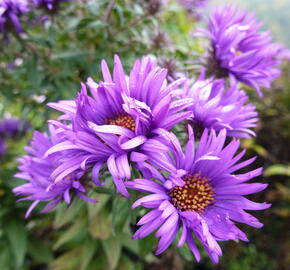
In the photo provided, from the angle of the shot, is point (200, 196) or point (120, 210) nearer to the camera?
point (200, 196)

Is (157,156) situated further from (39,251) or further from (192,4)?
(192,4)

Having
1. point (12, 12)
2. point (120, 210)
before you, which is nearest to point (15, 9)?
point (12, 12)

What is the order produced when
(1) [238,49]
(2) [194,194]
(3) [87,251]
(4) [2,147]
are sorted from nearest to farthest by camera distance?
(2) [194,194] < (1) [238,49] < (3) [87,251] < (4) [2,147]

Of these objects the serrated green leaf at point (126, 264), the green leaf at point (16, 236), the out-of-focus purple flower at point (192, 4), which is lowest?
the green leaf at point (16, 236)

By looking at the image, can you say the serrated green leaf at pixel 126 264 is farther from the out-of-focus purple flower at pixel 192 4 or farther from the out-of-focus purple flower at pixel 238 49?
the out-of-focus purple flower at pixel 192 4

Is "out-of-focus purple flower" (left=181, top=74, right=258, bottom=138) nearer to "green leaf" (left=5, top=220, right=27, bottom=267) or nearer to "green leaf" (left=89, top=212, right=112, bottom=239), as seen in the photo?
"green leaf" (left=89, top=212, right=112, bottom=239)

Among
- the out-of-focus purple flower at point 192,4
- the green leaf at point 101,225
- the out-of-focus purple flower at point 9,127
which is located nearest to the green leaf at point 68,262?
the green leaf at point 101,225
